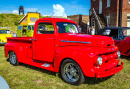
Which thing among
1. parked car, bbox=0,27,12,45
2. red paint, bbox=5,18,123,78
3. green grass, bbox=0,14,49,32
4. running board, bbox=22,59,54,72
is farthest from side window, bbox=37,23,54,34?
green grass, bbox=0,14,49,32

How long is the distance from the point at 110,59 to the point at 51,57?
1857 millimetres

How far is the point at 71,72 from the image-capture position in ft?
12.9

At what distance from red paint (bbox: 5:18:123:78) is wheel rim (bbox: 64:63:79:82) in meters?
0.26

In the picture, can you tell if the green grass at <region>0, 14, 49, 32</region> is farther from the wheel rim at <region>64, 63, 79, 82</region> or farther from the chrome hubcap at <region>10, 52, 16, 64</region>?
the wheel rim at <region>64, 63, 79, 82</region>

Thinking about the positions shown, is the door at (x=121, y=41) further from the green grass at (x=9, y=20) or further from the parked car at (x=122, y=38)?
the green grass at (x=9, y=20)

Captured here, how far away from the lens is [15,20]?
33.0 meters

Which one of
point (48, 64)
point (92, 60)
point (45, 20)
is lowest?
point (48, 64)

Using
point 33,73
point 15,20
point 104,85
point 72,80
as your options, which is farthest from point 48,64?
point 15,20

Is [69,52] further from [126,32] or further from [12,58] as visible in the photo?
[126,32]

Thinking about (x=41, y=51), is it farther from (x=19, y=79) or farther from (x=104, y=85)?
(x=104, y=85)

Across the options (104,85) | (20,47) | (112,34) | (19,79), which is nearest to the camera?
(104,85)

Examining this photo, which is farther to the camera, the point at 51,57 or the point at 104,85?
the point at 51,57

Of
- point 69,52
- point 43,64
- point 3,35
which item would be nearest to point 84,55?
point 69,52

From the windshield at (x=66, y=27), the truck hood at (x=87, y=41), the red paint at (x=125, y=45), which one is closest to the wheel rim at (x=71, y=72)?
the truck hood at (x=87, y=41)
